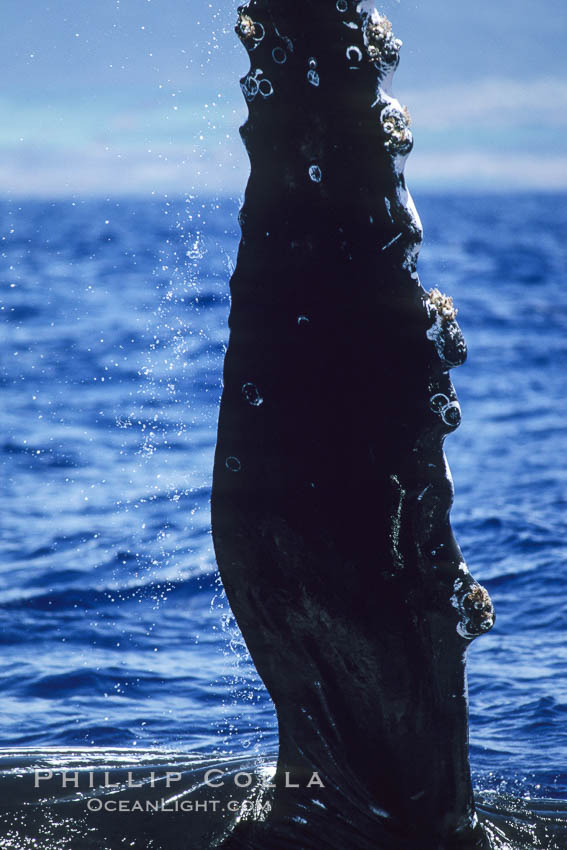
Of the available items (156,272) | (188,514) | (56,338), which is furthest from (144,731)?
(156,272)

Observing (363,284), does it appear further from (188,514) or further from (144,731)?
(188,514)

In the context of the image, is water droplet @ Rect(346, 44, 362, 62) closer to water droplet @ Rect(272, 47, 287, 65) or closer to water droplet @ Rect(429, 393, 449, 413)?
water droplet @ Rect(272, 47, 287, 65)

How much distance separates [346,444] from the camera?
5199 mm

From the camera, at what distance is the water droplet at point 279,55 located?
16.6ft

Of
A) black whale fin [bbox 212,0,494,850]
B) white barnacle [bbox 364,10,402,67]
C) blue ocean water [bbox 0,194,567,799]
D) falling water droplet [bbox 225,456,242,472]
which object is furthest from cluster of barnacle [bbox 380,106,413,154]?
blue ocean water [bbox 0,194,567,799]

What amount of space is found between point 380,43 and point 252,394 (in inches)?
61.1

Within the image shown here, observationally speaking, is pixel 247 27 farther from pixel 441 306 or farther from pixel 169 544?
pixel 169 544

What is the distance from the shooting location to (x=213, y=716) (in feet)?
28.1

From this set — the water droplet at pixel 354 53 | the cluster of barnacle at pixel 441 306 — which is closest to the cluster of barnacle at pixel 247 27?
the water droplet at pixel 354 53

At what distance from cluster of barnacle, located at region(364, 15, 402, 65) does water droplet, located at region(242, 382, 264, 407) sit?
4.76ft

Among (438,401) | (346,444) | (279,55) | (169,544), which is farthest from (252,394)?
(169,544)

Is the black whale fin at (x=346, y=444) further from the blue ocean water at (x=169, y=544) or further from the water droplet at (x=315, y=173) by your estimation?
the blue ocean water at (x=169, y=544)

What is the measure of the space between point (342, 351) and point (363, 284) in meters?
0.30

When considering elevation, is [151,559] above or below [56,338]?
below
